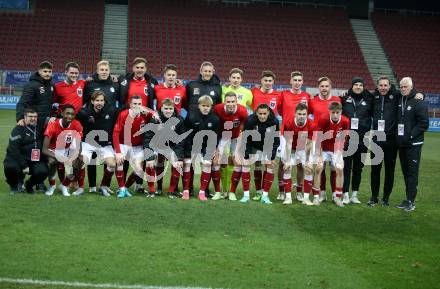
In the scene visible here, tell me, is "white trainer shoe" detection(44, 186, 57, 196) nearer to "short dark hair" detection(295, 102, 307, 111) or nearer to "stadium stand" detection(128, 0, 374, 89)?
"short dark hair" detection(295, 102, 307, 111)

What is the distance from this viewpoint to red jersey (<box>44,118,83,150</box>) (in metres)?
8.88

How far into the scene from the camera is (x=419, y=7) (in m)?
39.0

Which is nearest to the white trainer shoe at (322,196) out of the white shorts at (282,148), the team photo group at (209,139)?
the team photo group at (209,139)

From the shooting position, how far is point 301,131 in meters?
9.10

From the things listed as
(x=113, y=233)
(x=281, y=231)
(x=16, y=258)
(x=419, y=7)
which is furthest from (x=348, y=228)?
(x=419, y=7)

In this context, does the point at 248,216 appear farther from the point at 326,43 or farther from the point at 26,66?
the point at 326,43

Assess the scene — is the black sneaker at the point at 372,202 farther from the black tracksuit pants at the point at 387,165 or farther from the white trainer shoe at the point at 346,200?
the white trainer shoe at the point at 346,200

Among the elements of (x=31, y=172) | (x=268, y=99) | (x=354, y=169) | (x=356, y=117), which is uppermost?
(x=268, y=99)

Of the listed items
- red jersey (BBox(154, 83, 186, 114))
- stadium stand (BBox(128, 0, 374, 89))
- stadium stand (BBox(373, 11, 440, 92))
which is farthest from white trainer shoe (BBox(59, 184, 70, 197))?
stadium stand (BBox(373, 11, 440, 92))

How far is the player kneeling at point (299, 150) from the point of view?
8.98 m

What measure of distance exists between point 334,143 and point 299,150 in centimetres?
53

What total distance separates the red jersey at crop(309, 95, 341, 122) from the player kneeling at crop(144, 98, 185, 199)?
2097 millimetres

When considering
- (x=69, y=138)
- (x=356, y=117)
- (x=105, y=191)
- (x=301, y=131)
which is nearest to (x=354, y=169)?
(x=356, y=117)

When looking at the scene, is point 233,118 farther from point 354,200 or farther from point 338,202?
point 354,200
